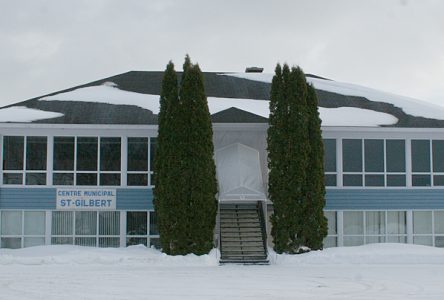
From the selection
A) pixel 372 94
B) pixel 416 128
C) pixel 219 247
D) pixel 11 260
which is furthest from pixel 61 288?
pixel 372 94

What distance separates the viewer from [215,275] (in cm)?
1916

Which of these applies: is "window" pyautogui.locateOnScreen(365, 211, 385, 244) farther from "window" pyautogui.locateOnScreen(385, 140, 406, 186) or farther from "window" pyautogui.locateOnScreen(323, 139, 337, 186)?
"window" pyautogui.locateOnScreen(323, 139, 337, 186)

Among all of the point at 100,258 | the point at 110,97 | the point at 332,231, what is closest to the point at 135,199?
the point at 100,258

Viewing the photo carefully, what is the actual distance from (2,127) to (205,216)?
25.2 feet

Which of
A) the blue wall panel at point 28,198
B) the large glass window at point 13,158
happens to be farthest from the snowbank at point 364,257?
the large glass window at point 13,158

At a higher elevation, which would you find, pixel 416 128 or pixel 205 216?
pixel 416 128

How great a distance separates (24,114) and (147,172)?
489cm

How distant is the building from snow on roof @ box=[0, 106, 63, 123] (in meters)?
0.04

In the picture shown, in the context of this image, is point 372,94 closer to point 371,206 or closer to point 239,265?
point 371,206

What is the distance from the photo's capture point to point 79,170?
25062 millimetres

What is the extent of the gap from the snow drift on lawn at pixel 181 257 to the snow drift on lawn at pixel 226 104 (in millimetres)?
4831

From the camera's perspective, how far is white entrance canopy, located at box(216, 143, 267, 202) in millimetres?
23938

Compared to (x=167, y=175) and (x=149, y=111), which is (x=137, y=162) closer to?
(x=149, y=111)

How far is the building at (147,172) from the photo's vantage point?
24875mm
